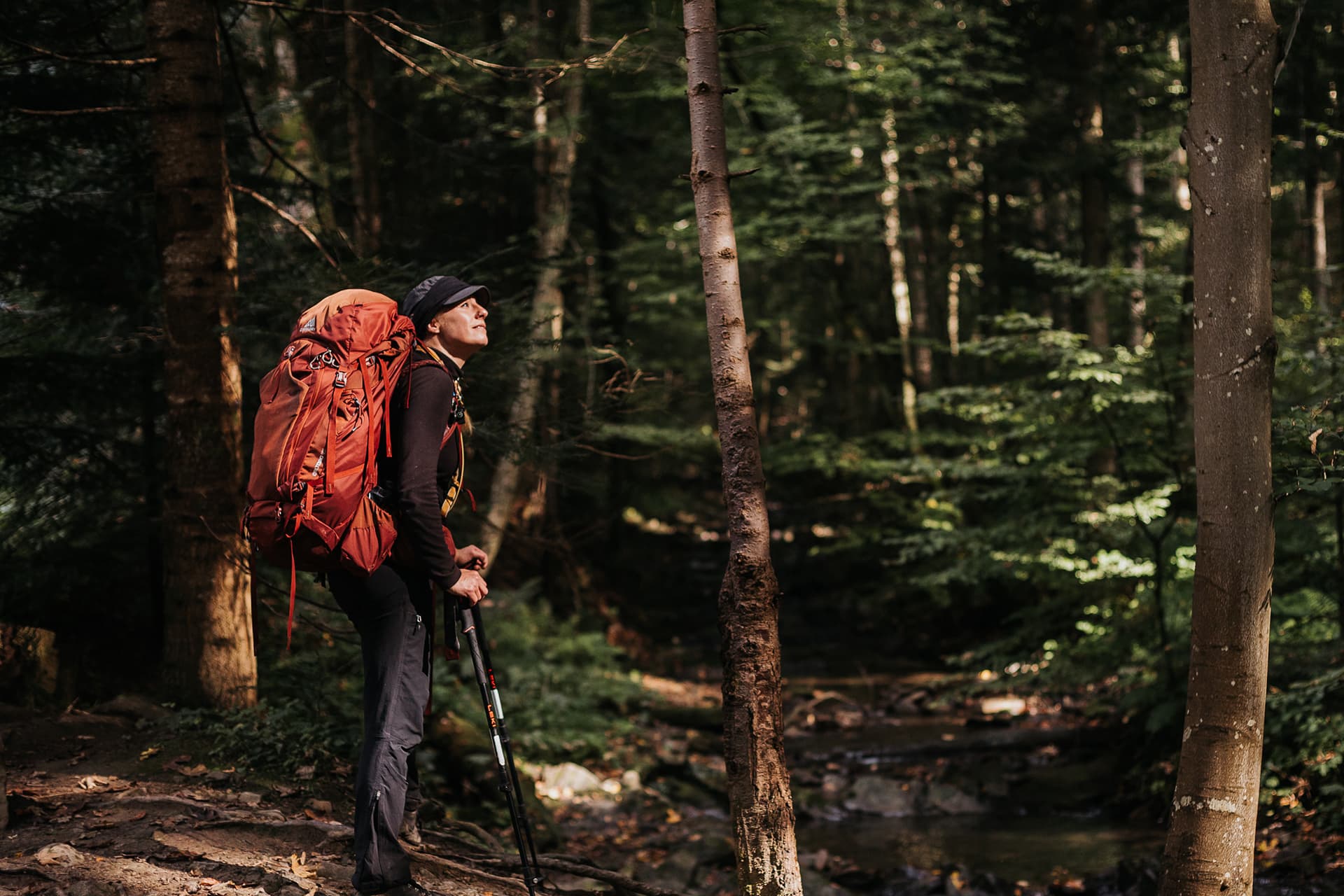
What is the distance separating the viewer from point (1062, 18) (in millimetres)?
15844

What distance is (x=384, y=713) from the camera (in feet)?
11.4

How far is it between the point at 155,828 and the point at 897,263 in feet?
55.3

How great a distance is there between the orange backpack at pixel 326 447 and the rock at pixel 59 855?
58.5 inches

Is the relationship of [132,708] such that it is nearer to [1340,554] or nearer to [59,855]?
[59,855]

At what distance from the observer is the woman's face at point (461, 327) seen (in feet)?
12.1

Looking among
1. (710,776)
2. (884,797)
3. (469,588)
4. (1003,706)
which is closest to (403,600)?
(469,588)

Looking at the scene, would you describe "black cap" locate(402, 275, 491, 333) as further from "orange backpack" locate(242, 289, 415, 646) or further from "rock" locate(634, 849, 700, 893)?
"rock" locate(634, 849, 700, 893)

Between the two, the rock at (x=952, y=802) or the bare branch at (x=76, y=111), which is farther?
the rock at (x=952, y=802)

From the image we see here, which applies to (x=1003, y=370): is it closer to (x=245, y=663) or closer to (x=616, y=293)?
(x=616, y=293)

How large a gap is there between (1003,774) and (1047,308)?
19690mm

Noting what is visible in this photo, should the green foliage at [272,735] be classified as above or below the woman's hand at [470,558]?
below

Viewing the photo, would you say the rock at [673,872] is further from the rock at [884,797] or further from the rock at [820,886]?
the rock at [884,797]

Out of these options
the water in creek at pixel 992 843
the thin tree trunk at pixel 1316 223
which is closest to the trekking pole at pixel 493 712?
the water in creek at pixel 992 843

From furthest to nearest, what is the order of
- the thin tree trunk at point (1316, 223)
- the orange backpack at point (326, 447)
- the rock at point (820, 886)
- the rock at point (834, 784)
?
the thin tree trunk at point (1316, 223), the rock at point (834, 784), the rock at point (820, 886), the orange backpack at point (326, 447)
